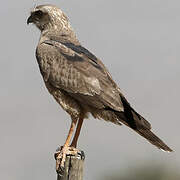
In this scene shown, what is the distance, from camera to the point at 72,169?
10.4 metres

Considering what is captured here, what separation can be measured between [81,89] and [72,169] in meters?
1.56

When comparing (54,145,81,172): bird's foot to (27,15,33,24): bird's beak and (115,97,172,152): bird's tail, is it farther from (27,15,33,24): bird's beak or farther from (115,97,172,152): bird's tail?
(27,15,33,24): bird's beak

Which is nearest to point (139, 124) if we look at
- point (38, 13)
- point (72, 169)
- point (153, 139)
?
point (153, 139)

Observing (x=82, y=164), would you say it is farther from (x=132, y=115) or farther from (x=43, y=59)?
(x=43, y=59)

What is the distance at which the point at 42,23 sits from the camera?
13.1 meters

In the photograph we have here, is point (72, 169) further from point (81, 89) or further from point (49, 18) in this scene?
point (49, 18)

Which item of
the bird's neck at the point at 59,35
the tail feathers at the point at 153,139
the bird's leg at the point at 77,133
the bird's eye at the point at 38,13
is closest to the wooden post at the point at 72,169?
the tail feathers at the point at 153,139

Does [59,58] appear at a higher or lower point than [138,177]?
lower

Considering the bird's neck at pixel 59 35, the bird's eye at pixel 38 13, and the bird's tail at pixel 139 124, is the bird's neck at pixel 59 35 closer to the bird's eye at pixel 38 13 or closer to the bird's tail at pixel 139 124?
the bird's eye at pixel 38 13

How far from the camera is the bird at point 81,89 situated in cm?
1124

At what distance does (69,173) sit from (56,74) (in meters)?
1.96

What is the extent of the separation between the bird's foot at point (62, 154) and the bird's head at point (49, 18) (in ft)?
8.17

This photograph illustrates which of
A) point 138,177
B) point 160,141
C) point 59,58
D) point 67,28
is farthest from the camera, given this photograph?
point 138,177

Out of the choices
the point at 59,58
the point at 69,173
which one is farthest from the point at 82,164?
the point at 59,58
